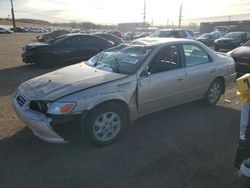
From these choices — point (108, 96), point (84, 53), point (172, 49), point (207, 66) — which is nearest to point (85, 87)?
point (108, 96)

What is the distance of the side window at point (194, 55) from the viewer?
5305 mm

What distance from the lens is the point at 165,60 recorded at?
4953 millimetres

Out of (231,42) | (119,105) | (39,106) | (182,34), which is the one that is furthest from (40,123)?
(231,42)

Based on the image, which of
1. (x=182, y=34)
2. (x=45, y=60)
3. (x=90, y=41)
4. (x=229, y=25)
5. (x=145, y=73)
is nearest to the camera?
(x=145, y=73)

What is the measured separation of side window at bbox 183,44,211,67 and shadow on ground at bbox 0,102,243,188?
122 centimetres

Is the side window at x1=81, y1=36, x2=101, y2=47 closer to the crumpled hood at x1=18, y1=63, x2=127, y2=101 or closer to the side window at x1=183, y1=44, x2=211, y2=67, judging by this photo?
the side window at x1=183, y1=44, x2=211, y2=67

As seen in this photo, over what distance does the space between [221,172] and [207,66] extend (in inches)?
103

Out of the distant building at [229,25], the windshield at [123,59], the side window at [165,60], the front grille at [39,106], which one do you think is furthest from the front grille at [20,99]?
the distant building at [229,25]

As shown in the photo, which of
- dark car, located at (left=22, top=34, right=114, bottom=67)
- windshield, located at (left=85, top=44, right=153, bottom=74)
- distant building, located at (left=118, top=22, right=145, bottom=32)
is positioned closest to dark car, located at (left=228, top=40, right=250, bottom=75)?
windshield, located at (left=85, top=44, right=153, bottom=74)

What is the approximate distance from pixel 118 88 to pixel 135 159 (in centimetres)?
105

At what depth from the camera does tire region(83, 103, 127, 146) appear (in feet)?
12.8

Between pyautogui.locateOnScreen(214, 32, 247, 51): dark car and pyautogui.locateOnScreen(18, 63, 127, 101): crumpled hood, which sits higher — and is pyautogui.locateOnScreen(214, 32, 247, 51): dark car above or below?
below

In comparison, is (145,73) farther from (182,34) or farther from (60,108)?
(182,34)

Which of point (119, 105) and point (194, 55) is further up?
point (194, 55)
